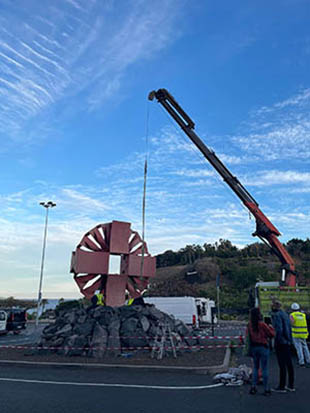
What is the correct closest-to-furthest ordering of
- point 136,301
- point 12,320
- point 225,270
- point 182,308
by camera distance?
point 136,301 < point 12,320 < point 182,308 < point 225,270

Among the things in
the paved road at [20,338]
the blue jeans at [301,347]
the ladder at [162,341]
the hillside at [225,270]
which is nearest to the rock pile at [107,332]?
the ladder at [162,341]

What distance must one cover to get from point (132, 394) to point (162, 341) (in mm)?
4684

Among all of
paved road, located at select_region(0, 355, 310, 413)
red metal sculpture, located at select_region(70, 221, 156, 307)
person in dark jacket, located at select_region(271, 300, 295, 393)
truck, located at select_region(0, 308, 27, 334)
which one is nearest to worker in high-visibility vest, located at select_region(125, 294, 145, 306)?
red metal sculpture, located at select_region(70, 221, 156, 307)

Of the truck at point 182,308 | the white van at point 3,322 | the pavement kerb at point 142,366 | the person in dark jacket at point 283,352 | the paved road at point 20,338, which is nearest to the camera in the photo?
the person in dark jacket at point 283,352

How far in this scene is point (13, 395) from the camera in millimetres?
7203

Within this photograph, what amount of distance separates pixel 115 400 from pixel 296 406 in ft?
10.3

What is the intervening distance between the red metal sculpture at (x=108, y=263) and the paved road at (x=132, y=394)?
5.81 m

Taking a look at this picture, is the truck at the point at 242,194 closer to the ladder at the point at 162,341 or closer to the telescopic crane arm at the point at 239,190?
the telescopic crane arm at the point at 239,190

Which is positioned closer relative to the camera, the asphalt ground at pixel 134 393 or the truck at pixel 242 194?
the asphalt ground at pixel 134 393

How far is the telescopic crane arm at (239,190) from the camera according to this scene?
58.9 feet

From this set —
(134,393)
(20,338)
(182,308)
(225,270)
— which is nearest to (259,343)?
(134,393)

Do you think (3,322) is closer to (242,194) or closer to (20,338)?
(20,338)

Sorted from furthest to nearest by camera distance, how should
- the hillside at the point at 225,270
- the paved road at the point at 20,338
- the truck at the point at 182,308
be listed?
the hillside at the point at 225,270 → the truck at the point at 182,308 → the paved road at the point at 20,338

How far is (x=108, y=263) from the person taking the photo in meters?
15.6
